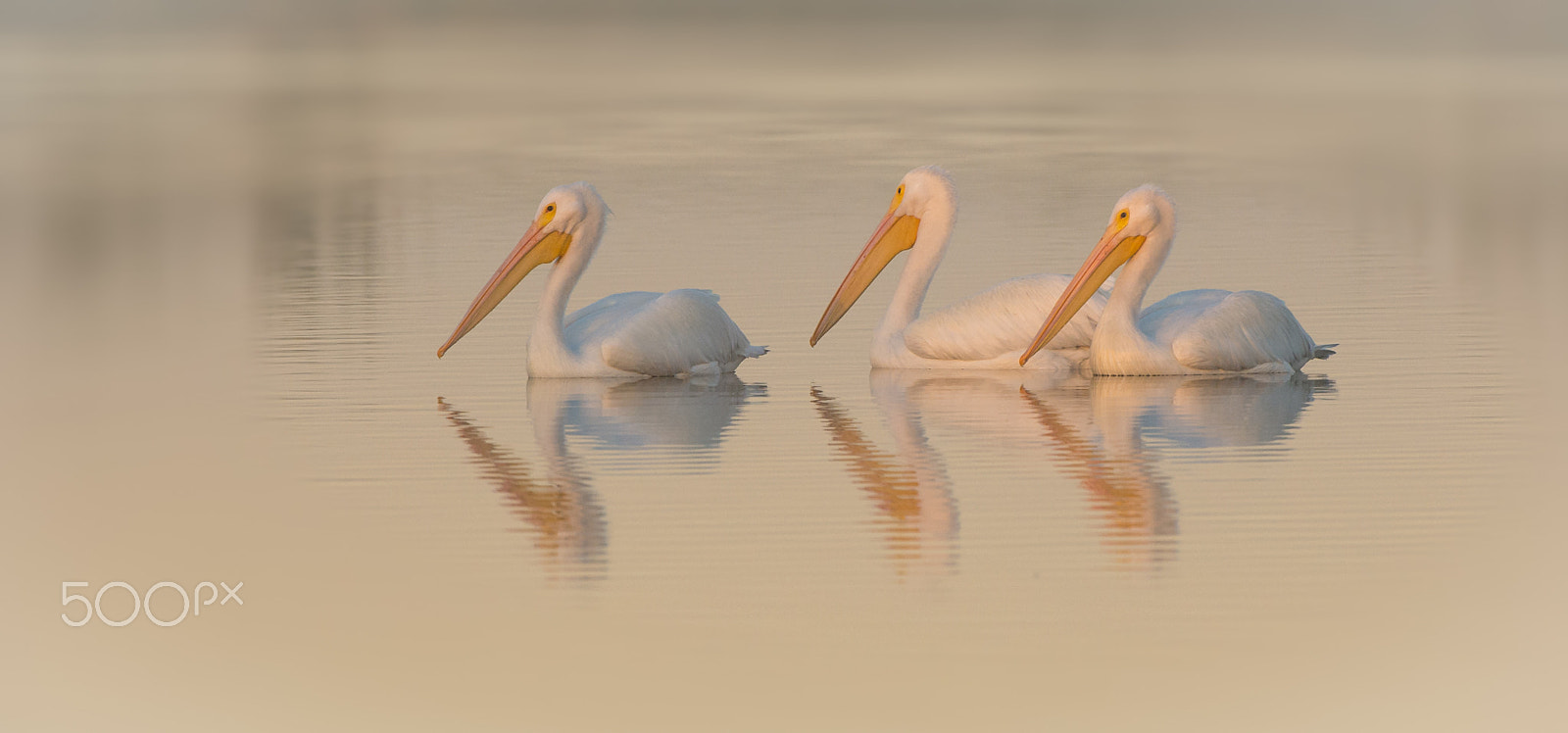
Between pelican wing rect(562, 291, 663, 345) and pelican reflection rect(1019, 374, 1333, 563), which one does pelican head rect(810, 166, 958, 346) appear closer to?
pelican wing rect(562, 291, 663, 345)

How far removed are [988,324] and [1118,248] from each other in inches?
24.4

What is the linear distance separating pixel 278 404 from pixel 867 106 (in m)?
22.2

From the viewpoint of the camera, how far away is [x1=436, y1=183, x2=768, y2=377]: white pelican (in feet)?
32.0

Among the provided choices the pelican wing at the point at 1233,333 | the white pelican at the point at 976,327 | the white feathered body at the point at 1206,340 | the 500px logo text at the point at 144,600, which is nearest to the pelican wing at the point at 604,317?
the white pelican at the point at 976,327

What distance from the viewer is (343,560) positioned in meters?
6.54

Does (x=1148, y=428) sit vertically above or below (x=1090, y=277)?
below

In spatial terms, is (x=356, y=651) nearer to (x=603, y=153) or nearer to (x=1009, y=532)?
(x=1009, y=532)

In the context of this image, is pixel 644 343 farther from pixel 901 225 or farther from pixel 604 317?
pixel 901 225

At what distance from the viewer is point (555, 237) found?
10367 millimetres

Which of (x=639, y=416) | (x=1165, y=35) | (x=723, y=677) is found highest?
(x=1165, y=35)

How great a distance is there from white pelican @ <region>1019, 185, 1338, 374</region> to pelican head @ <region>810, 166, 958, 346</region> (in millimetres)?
982

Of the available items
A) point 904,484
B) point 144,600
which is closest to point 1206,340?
point 904,484

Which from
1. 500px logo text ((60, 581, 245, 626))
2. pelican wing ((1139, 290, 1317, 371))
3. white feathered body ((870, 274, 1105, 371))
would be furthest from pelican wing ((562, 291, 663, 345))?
500px logo text ((60, 581, 245, 626))

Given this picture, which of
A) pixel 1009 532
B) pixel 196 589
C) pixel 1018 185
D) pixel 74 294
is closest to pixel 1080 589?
pixel 1009 532
